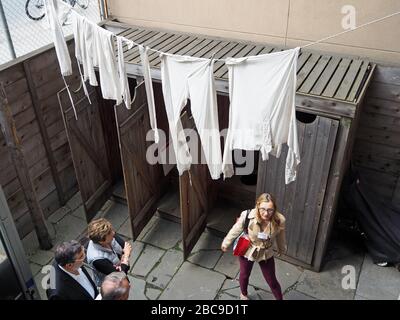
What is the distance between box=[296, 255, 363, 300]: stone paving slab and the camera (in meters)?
5.79

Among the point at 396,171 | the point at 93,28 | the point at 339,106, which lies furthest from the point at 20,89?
the point at 396,171

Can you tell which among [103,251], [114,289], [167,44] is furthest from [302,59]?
[114,289]

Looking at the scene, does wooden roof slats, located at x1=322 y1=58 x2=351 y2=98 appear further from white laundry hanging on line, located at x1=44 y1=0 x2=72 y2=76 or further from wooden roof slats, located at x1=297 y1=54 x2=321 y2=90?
white laundry hanging on line, located at x1=44 y1=0 x2=72 y2=76

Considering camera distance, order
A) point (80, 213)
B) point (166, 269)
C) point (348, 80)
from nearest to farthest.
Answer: point (348, 80) < point (166, 269) < point (80, 213)

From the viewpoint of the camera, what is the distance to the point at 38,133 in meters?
6.43

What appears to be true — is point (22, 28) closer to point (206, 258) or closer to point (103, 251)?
point (103, 251)

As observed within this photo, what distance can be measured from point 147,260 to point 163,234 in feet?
1.93

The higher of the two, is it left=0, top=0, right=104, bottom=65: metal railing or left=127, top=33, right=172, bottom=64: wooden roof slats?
left=0, top=0, right=104, bottom=65: metal railing

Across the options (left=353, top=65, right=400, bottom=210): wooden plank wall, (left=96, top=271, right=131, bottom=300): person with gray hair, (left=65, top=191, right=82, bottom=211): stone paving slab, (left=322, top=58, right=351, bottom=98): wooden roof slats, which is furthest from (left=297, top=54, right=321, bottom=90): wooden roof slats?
(left=65, top=191, right=82, bottom=211): stone paving slab

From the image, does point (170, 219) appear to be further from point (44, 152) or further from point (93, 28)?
point (93, 28)

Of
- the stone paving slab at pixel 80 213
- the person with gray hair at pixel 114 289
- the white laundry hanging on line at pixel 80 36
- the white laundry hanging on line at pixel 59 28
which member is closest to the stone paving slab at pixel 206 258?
the stone paving slab at pixel 80 213

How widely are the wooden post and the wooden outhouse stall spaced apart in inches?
27.8

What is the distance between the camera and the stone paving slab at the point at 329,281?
19.0 ft
